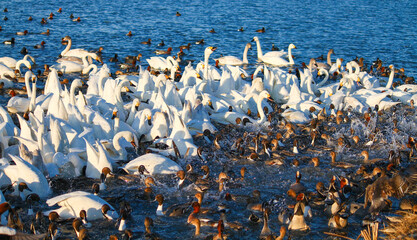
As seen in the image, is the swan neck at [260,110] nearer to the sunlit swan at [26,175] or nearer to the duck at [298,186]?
the duck at [298,186]

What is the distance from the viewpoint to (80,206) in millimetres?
8625

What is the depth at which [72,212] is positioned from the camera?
28.4ft

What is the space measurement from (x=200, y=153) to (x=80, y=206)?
3.41 metres

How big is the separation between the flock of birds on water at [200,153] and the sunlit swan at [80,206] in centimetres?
2

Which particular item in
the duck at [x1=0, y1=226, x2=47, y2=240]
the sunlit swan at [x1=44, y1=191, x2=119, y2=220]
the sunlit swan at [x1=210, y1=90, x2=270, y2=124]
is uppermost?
the duck at [x1=0, y1=226, x2=47, y2=240]

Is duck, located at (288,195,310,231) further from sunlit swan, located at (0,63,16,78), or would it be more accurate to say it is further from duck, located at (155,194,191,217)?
sunlit swan, located at (0,63,16,78)

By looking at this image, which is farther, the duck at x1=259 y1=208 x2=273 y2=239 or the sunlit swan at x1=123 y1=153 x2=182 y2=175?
the sunlit swan at x1=123 y1=153 x2=182 y2=175

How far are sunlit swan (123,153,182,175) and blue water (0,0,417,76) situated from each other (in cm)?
1089

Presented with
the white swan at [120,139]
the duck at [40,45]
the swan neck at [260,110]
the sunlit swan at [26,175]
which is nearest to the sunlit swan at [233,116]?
the swan neck at [260,110]

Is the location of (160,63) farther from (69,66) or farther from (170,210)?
(170,210)

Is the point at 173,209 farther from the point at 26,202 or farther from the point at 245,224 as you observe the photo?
the point at 26,202

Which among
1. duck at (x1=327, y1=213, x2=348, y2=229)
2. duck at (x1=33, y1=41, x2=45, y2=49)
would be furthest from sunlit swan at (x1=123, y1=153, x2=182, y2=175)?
duck at (x1=33, y1=41, x2=45, y2=49)

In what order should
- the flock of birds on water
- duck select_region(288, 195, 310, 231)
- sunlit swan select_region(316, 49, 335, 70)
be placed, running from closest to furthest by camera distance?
duck select_region(288, 195, 310, 231) → the flock of birds on water → sunlit swan select_region(316, 49, 335, 70)

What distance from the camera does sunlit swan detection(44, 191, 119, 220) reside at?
28.3ft
